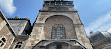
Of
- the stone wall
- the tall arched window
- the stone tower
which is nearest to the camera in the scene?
the stone tower

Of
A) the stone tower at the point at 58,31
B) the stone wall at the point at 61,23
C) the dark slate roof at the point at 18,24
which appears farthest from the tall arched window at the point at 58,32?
the dark slate roof at the point at 18,24

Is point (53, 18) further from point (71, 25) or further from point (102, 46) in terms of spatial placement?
point (102, 46)

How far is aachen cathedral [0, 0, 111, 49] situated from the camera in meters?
9.19

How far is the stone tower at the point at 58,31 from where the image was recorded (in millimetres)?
9125

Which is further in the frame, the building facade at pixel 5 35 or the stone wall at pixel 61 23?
the stone wall at pixel 61 23

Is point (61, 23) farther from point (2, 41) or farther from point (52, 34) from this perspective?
point (2, 41)

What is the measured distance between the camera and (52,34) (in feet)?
41.1

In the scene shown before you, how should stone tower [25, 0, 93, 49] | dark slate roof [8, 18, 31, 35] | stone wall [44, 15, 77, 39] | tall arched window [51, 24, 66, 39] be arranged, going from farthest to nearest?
dark slate roof [8, 18, 31, 35] < stone wall [44, 15, 77, 39] < tall arched window [51, 24, 66, 39] < stone tower [25, 0, 93, 49]

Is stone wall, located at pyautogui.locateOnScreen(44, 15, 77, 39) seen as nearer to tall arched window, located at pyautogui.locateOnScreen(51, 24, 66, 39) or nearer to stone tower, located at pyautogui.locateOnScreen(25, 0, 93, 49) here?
stone tower, located at pyautogui.locateOnScreen(25, 0, 93, 49)

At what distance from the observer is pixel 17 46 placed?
35.8 feet

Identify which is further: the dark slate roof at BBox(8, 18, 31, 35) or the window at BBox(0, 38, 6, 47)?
the dark slate roof at BBox(8, 18, 31, 35)

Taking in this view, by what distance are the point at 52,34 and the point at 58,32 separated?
3.48 feet

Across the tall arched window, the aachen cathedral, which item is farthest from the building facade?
the tall arched window

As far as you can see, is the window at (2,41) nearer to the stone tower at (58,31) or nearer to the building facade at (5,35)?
the building facade at (5,35)
